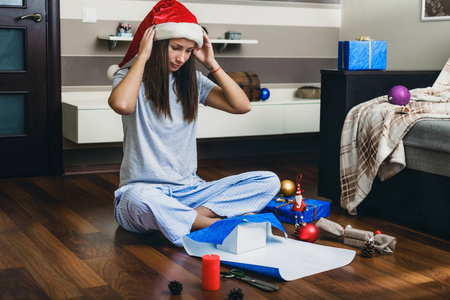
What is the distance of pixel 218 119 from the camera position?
4.07 meters

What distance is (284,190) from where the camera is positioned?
2.88 meters

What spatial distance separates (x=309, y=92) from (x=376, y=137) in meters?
1.80

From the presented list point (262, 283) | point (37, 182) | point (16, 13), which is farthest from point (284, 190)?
point (16, 13)

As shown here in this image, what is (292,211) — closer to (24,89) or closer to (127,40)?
(127,40)

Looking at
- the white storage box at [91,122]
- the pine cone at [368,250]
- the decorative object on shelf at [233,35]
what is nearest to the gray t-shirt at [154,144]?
the pine cone at [368,250]

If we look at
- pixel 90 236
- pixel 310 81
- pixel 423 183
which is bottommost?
pixel 90 236

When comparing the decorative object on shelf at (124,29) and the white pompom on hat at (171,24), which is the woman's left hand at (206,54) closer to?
the white pompom on hat at (171,24)

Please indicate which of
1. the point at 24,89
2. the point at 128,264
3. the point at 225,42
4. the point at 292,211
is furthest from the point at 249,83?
the point at 128,264

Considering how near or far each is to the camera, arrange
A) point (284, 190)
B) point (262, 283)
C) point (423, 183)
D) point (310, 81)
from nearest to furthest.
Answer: point (262, 283)
point (423, 183)
point (284, 190)
point (310, 81)

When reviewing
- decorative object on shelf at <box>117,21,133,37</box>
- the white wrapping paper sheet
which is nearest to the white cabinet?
decorative object on shelf at <box>117,21,133,37</box>

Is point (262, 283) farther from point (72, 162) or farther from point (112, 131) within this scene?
point (72, 162)

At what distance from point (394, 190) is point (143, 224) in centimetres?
119

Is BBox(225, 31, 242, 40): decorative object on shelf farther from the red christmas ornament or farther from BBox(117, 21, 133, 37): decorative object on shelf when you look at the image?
the red christmas ornament

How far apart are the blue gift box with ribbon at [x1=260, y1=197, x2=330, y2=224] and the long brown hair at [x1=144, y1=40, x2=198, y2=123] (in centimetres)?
61
